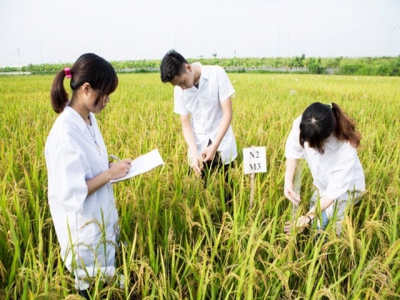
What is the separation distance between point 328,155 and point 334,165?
0.25 ft

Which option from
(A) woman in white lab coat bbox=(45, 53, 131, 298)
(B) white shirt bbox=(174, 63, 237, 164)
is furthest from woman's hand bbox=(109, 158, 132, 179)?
(B) white shirt bbox=(174, 63, 237, 164)

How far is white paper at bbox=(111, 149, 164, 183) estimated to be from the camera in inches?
50.7

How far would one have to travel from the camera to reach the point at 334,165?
174 cm

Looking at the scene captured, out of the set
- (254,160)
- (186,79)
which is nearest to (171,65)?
(186,79)

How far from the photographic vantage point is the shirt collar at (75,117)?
1179 millimetres

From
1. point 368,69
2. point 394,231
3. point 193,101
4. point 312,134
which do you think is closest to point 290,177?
point 312,134

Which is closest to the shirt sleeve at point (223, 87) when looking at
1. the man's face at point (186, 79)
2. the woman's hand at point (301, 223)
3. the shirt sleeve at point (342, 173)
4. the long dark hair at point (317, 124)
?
the man's face at point (186, 79)

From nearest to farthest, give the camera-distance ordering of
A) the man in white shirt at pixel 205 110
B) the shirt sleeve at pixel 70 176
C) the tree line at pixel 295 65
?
the shirt sleeve at pixel 70 176
the man in white shirt at pixel 205 110
the tree line at pixel 295 65

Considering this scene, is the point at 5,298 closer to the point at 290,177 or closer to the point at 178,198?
the point at 178,198

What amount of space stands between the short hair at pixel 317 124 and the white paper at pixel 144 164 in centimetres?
79

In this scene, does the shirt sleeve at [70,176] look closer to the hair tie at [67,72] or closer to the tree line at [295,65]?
the hair tie at [67,72]

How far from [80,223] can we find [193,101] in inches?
50.8

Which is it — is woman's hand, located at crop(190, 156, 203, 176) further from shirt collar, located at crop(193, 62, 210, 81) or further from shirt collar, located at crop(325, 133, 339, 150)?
shirt collar, located at crop(325, 133, 339, 150)

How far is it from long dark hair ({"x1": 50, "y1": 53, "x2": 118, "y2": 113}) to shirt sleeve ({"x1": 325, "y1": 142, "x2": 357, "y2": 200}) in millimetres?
1287
